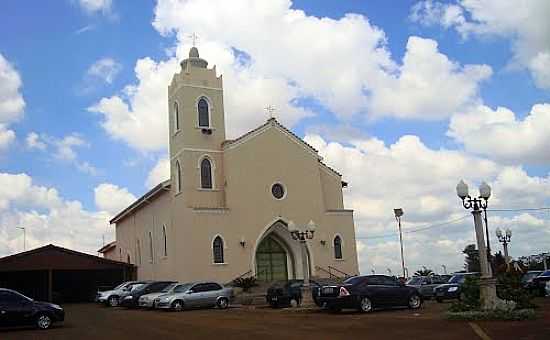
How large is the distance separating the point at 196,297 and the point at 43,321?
9152mm

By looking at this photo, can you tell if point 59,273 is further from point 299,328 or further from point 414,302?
point 299,328

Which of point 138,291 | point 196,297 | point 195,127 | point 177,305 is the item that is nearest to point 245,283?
point 138,291

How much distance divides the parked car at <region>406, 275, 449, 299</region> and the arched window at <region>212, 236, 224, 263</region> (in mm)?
10453

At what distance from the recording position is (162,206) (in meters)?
40.9

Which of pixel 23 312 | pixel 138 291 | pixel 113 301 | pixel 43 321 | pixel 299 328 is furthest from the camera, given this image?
pixel 113 301

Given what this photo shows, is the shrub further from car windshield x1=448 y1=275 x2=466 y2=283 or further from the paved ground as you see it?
the paved ground

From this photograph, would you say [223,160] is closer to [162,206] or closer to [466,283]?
[162,206]

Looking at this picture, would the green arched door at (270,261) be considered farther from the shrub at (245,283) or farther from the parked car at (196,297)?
the parked car at (196,297)

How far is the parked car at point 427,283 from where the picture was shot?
99.3ft

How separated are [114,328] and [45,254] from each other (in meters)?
21.2

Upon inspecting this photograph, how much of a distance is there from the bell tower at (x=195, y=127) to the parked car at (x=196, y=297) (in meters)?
9.59

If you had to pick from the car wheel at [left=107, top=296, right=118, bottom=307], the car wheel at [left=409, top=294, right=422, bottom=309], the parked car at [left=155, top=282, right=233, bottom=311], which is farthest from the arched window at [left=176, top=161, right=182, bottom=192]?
the car wheel at [left=409, top=294, right=422, bottom=309]

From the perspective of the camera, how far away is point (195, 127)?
38.1m

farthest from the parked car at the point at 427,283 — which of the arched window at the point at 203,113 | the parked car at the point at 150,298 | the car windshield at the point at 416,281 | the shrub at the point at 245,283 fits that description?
the arched window at the point at 203,113
